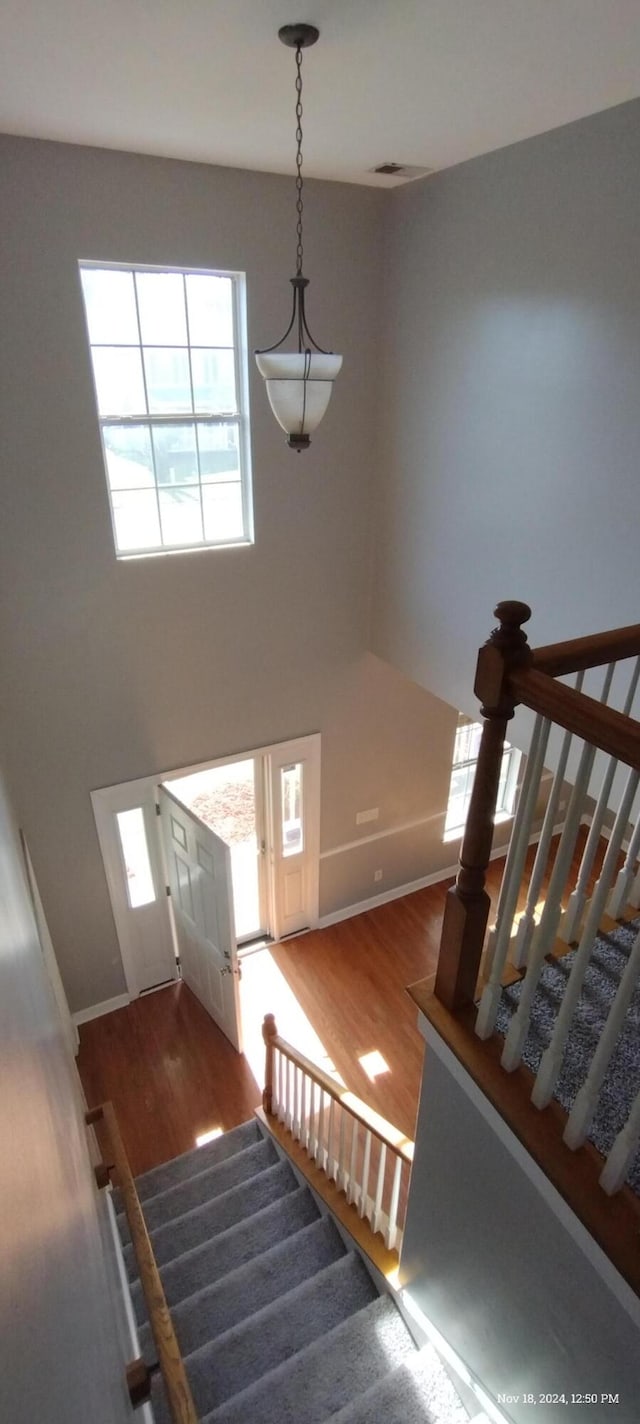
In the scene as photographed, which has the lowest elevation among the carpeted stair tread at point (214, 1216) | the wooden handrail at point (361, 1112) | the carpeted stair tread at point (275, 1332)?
the carpeted stair tread at point (214, 1216)

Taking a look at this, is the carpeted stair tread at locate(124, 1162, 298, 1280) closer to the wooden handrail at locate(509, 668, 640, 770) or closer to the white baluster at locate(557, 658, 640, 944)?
the white baluster at locate(557, 658, 640, 944)

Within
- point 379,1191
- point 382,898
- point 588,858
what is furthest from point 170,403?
point 382,898

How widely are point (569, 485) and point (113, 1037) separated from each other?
4356mm

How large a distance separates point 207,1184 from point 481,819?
3.25 m

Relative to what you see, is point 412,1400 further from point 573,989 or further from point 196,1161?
point 573,989

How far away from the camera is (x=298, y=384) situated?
86.7 inches

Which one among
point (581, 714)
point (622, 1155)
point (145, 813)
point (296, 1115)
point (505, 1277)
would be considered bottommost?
point (296, 1115)

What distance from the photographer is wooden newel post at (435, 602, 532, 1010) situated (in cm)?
146

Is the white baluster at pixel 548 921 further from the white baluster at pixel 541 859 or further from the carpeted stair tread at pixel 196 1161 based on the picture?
the carpeted stair tread at pixel 196 1161

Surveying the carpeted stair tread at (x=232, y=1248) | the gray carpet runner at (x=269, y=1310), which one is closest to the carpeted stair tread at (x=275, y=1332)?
the gray carpet runner at (x=269, y=1310)

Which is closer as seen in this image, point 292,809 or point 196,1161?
point 196,1161

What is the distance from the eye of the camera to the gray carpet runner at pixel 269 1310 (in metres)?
2.55

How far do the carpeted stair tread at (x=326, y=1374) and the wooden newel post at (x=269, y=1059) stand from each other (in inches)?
48.2

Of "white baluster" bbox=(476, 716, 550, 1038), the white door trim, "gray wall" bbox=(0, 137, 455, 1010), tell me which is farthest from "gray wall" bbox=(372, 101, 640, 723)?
"white baluster" bbox=(476, 716, 550, 1038)
